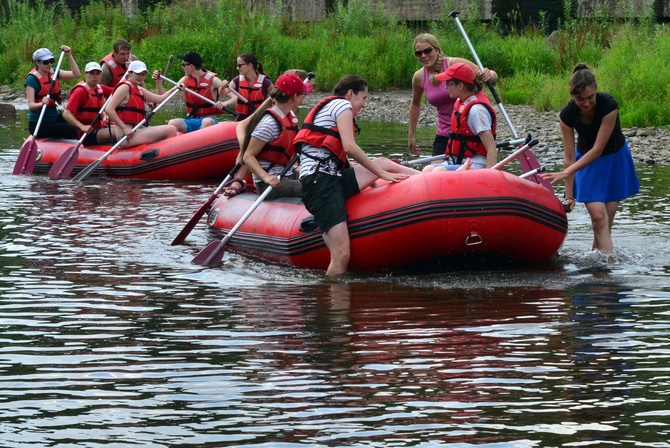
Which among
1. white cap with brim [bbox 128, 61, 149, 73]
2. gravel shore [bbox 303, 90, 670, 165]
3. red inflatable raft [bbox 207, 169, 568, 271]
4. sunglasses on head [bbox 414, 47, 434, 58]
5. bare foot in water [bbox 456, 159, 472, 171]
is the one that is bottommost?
gravel shore [bbox 303, 90, 670, 165]

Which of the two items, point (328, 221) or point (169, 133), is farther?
point (169, 133)

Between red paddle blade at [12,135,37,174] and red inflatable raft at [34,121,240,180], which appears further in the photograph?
red paddle blade at [12,135,37,174]

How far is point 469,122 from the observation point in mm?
7961

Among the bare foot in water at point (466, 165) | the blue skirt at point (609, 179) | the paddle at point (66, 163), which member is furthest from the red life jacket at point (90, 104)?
the blue skirt at point (609, 179)

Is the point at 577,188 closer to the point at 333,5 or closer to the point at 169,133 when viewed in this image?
the point at 169,133

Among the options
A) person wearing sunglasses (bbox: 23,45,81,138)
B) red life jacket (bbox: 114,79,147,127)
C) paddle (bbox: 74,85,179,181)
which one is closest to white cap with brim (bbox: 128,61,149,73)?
red life jacket (bbox: 114,79,147,127)

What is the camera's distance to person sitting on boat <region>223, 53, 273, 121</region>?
1305cm

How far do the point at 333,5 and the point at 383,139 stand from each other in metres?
10.4

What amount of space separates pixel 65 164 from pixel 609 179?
7.14 m

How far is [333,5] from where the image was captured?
85.9ft

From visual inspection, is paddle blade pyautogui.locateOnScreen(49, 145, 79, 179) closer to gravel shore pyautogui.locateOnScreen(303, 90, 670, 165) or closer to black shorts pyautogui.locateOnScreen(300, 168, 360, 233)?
gravel shore pyautogui.locateOnScreen(303, 90, 670, 165)

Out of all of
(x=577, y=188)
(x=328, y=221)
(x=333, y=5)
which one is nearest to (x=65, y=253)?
(x=328, y=221)

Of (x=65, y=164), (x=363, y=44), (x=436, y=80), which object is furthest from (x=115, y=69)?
(x=363, y=44)

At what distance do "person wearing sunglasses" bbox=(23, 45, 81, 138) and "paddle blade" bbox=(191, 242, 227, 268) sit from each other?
601 cm
